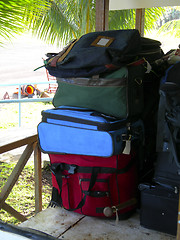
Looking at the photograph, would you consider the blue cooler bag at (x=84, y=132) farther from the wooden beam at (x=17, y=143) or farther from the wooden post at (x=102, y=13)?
the wooden post at (x=102, y=13)

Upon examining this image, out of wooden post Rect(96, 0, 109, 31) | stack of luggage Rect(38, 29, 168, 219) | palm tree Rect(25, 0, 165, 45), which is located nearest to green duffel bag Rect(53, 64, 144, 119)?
stack of luggage Rect(38, 29, 168, 219)

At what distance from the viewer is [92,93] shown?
1.79m

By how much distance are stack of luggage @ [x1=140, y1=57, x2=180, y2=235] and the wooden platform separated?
0.06 m

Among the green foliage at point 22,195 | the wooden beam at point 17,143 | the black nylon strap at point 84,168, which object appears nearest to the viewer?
the black nylon strap at point 84,168

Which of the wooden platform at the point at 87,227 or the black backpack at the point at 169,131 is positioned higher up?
the black backpack at the point at 169,131

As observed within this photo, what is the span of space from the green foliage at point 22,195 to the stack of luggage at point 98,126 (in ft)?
9.16

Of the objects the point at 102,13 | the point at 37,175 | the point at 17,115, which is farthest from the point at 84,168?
the point at 17,115

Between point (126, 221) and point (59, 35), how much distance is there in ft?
18.9

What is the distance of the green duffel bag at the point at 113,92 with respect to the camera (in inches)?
66.7

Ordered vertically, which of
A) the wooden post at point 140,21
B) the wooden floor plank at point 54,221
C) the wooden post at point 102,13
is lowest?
the wooden floor plank at point 54,221

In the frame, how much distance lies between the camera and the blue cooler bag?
163 cm

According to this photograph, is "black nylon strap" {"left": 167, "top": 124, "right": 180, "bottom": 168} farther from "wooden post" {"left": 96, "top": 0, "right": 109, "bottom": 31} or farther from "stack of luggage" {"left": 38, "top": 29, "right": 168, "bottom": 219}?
"wooden post" {"left": 96, "top": 0, "right": 109, "bottom": 31}

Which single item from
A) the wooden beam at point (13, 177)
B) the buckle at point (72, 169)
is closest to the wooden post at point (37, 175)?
the wooden beam at point (13, 177)

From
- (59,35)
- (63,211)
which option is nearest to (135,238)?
(63,211)
